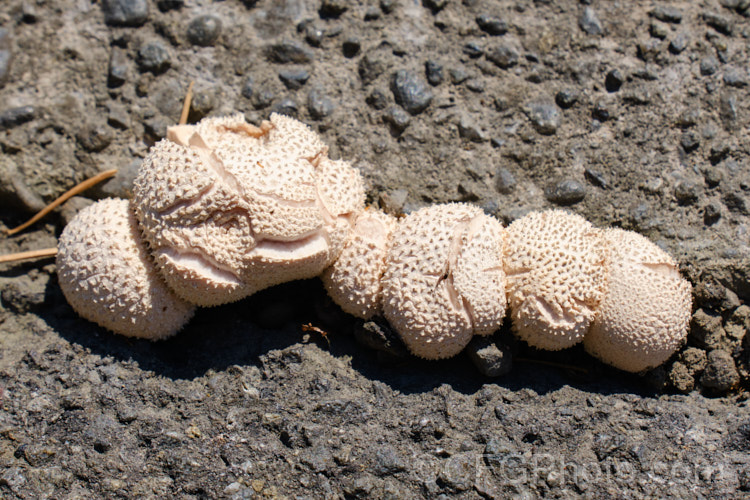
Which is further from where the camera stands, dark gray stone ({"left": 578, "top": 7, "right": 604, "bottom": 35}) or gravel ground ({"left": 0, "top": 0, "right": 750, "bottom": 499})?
dark gray stone ({"left": 578, "top": 7, "right": 604, "bottom": 35})

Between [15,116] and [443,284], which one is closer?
[443,284]

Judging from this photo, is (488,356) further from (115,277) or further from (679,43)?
(679,43)

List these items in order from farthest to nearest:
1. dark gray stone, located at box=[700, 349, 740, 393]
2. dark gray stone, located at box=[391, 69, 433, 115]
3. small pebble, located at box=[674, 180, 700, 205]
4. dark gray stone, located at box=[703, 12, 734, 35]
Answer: dark gray stone, located at box=[703, 12, 734, 35], dark gray stone, located at box=[391, 69, 433, 115], small pebble, located at box=[674, 180, 700, 205], dark gray stone, located at box=[700, 349, 740, 393]

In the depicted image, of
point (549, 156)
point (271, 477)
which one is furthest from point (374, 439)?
point (549, 156)

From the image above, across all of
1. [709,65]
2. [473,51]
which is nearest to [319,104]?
[473,51]

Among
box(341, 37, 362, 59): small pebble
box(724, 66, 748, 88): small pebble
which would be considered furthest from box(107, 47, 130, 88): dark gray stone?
box(724, 66, 748, 88): small pebble

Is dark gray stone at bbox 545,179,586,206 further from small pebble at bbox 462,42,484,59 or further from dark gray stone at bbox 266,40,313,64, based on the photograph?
dark gray stone at bbox 266,40,313,64

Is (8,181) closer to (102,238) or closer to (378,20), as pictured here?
(102,238)
